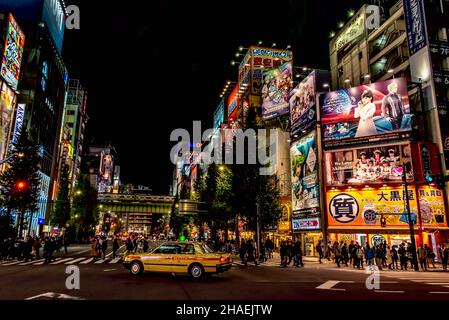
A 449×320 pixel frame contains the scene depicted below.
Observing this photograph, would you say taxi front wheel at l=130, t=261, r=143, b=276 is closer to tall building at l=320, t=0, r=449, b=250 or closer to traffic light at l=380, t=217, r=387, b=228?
traffic light at l=380, t=217, r=387, b=228

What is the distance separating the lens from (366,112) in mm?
29797

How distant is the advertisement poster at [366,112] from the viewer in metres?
28.2

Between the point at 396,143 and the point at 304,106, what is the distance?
35.1ft

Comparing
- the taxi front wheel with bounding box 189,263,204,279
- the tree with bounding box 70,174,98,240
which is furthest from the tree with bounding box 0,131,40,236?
the taxi front wheel with bounding box 189,263,204,279

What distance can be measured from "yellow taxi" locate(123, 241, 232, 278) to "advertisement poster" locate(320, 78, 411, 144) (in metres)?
20.6

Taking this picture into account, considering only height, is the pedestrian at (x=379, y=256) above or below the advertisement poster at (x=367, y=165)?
below

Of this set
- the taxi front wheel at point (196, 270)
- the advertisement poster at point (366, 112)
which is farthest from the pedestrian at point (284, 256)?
the advertisement poster at point (366, 112)

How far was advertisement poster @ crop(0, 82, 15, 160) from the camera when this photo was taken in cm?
3897

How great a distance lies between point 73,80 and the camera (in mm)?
96125

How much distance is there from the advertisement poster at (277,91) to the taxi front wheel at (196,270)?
3425 centimetres

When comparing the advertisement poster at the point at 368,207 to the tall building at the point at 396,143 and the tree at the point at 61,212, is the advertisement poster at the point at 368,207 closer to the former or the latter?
the tall building at the point at 396,143
